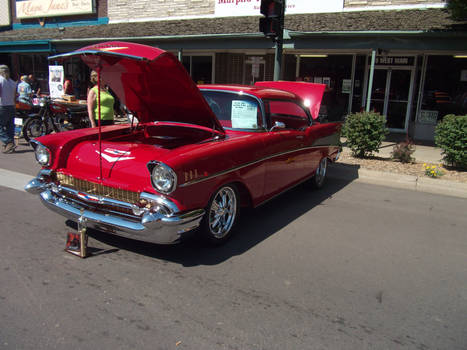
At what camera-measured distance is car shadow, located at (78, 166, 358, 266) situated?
12.9 feet

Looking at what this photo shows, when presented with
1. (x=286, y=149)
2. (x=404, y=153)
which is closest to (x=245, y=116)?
(x=286, y=149)

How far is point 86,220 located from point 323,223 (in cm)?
289

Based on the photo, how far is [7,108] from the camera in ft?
28.3

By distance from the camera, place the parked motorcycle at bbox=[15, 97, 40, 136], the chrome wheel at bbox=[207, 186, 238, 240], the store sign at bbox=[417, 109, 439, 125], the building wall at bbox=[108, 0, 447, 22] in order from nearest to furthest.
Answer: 1. the chrome wheel at bbox=[207, 186, 238, 240]
2. the parked motorcycle at bbox=[15, 97, 40, 136]
3. the store sign at bbox=[417, 109, 439, 125]
4. the building wall at bbox=[108, 0, 447, 22]

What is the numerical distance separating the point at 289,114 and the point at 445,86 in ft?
29.0

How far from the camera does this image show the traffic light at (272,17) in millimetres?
8055

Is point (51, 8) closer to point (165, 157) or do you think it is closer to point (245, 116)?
point (245, 116)

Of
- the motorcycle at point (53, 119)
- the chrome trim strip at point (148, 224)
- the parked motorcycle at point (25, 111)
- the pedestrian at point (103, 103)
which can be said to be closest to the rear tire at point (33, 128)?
the motorcycle at point (53, 119)

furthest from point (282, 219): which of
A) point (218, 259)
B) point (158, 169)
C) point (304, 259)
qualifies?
point (158, 169)

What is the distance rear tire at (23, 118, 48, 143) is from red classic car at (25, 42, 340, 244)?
19.7 ft

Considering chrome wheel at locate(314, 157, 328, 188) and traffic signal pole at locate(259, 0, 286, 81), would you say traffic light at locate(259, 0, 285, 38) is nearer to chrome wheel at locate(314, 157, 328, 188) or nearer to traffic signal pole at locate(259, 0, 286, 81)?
traffic signal pole at locate(259, 0, 286, 81)

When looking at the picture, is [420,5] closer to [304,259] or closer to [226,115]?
[226,115]

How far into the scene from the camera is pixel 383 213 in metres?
5.67

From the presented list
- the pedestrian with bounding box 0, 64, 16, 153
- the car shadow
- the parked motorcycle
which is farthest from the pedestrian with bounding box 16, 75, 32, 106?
the car shadow
